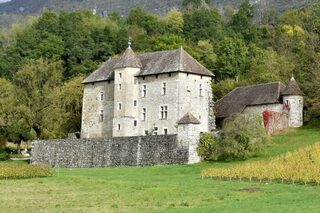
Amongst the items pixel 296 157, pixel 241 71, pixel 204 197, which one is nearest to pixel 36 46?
pixel 241 71

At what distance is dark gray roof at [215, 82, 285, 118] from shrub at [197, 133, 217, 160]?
15491 millimetres

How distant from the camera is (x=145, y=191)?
31.8 m

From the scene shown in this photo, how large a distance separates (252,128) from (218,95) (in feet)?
112

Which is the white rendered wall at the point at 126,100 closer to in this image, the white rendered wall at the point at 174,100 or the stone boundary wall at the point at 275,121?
the white rendered wall at the point at 174,100

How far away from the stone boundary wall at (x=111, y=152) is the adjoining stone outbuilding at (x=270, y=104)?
10590 millimetres

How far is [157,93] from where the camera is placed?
216ft

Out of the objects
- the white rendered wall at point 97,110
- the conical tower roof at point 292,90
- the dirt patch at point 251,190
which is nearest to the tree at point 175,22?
the white rendered wall at point 97,110

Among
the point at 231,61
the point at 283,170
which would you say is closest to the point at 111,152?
the point at 283,170

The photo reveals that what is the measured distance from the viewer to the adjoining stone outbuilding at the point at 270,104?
6053cm

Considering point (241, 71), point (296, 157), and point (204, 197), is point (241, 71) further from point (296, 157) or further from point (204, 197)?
point (204, 197)

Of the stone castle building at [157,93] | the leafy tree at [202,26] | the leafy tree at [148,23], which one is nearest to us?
the stone castle building at [157,93]

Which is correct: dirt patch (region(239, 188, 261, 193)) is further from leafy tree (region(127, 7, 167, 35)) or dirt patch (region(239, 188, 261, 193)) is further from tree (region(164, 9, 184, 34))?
tree (region(164, 9, 184, 34))

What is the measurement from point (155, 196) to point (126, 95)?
123 ft

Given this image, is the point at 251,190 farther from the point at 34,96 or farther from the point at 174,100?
the point at 34,96
